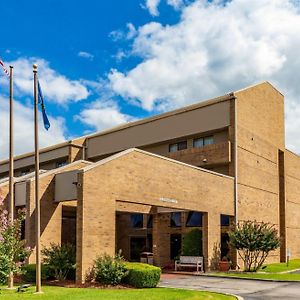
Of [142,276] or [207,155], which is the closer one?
[142,276]

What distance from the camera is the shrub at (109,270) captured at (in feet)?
77.4

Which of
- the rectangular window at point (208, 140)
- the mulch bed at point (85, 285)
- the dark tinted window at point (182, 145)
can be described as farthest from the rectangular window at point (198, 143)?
the mulch bed at point (85, 285)

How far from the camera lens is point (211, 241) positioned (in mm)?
34844

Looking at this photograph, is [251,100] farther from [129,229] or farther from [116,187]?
[116,187]

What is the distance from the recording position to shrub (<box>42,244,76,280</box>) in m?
25.0

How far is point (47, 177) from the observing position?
28938 millimetres

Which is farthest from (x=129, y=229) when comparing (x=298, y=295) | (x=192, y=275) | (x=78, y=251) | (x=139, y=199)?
(x=298, y=295)

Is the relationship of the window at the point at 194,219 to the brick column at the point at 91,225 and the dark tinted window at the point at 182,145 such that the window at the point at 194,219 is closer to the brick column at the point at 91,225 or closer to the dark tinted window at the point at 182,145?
A: the dark tinted window at the point at 182,145

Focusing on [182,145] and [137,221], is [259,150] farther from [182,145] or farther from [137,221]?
[137,221]

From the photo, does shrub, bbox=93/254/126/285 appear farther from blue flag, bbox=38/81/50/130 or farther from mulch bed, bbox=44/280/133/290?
blue flag, bbox=38/81/50/130

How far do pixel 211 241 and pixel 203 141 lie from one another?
974cm

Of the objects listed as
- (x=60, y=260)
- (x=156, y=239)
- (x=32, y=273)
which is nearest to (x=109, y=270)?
(x=60, y=260)

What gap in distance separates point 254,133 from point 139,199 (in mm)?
17427

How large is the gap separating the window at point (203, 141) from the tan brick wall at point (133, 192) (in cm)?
524
